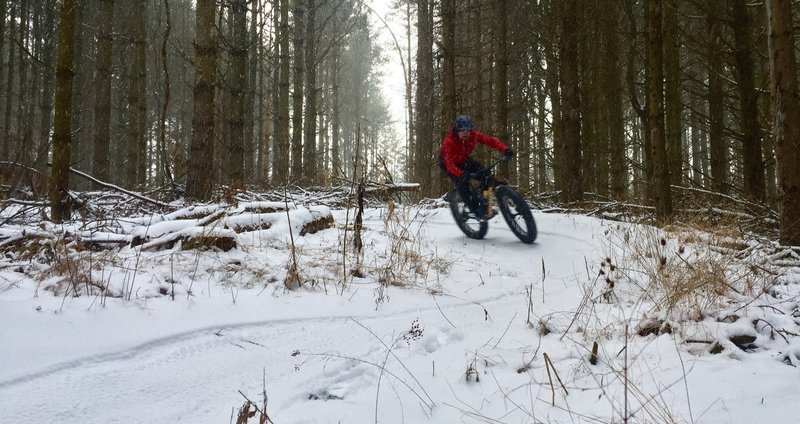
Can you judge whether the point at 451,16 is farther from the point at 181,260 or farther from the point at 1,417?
the point at 1,417

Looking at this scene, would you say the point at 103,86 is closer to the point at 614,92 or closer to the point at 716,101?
the point at 614,92

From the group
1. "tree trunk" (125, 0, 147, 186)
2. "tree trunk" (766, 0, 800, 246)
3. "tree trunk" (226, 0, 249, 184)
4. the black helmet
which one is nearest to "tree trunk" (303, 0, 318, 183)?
"tree trunk" (226, 0, 249, 184)

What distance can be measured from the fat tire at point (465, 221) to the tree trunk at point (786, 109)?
3.05 meters

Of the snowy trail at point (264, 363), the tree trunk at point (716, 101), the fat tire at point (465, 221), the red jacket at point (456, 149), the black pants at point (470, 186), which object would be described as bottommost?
the snowy trail at point (264, 363)

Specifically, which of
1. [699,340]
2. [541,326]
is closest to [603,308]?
[541,326]

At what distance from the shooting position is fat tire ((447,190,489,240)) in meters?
6.12

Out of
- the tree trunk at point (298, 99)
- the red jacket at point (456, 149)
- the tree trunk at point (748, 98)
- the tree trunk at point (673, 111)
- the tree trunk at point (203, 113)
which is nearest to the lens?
the red jacket at point (456, 149)

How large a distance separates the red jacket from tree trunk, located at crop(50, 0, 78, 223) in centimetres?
428

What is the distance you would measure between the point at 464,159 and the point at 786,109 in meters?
3.38

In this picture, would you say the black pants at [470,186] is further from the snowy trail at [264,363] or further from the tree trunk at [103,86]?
the tree trunk at [103,86]

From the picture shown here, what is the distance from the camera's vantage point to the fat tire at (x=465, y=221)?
6121mm

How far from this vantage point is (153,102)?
2334 centimetres

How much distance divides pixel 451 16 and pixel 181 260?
9928 mm

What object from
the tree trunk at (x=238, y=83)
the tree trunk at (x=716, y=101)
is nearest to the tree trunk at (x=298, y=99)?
the tree trunk at (x=238, y=83)
